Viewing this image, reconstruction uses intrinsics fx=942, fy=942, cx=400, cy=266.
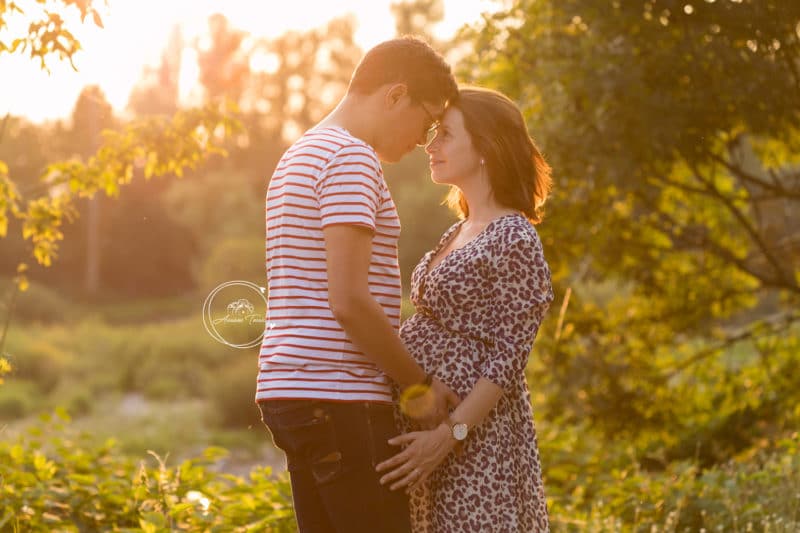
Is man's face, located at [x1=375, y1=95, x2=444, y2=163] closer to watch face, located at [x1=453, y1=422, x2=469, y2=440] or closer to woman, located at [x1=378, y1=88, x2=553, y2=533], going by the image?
woman, located at [x1=378, y1=88, x2=553, y2=533]

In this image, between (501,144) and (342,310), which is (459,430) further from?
(501,144)

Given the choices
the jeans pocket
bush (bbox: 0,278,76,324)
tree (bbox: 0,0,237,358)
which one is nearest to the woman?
the jeans pocket

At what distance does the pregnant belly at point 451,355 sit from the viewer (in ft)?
8.89

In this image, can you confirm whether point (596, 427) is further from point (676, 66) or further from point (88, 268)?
point (88, 268)

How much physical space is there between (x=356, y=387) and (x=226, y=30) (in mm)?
36505

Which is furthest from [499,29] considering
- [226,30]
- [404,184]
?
[226,30]

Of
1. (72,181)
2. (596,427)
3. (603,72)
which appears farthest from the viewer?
(596,427)

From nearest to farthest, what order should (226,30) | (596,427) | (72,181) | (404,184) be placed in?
(72,181), (596,427), (404,184), (226,30)

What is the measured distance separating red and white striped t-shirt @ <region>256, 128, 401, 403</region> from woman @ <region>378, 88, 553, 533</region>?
28cm

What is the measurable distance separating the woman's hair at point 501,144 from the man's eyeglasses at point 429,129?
101 millimetres

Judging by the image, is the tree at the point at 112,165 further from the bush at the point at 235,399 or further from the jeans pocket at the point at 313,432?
the bush at the point at 235,399

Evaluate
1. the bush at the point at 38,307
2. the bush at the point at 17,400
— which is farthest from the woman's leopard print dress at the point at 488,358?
the bush at the point at 38,307

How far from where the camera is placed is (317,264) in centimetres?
243

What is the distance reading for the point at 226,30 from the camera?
37.0 m
